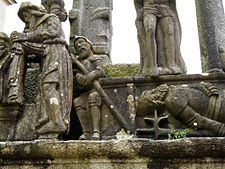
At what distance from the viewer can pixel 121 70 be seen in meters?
5.93

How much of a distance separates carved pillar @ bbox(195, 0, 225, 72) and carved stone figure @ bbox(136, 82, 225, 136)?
4.79ft

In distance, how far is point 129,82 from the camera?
5352 millimetres

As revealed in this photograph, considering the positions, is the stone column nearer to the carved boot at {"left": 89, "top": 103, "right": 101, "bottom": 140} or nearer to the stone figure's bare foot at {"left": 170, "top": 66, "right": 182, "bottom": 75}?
the stone figure's bare foot at {"left": 170, "top": 66, "right": 182, "bottom": 75}

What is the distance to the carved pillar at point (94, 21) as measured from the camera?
7273mm

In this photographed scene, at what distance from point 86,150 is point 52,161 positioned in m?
0.34

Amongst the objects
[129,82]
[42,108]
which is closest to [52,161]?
[42,108]

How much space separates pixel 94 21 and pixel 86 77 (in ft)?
8.12

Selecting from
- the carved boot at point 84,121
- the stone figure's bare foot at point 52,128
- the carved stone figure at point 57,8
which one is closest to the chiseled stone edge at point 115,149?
the stone figure's bare foot at point 52,128

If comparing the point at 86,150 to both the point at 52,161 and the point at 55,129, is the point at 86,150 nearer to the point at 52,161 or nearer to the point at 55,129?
the point at 52,161

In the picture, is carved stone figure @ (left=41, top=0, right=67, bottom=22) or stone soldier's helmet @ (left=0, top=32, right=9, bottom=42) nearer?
stone soldier's helmet @ (left=0, top=32, right=9, bottom=42)

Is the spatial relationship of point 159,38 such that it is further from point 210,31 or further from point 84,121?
point 84,121

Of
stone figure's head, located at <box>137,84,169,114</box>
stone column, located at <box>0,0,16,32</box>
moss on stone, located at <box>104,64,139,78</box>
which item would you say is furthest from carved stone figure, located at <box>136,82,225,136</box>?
stone column, located at <box>0,0,16,32</box>

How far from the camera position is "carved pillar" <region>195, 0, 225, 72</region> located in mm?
6488

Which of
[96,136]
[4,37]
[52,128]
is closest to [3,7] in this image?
[4,37]
